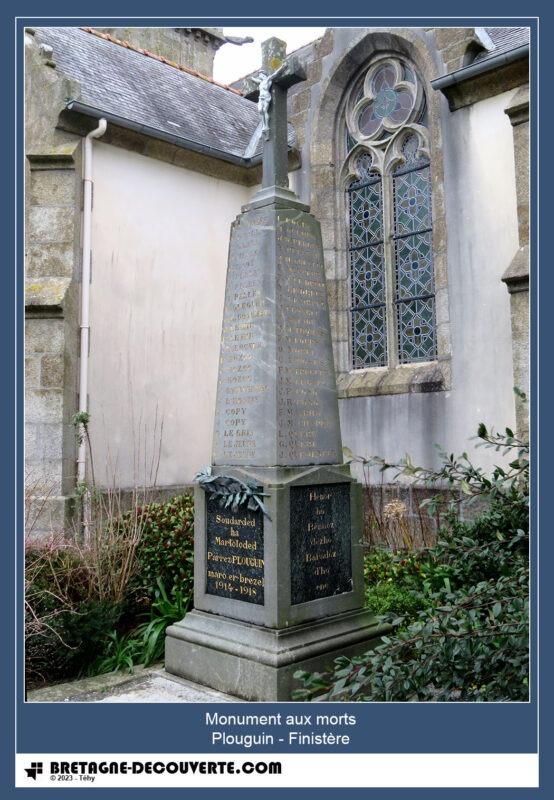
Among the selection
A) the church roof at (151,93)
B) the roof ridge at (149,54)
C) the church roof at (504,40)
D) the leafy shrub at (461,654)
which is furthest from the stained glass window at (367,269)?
the leafy shrub at (461,654)

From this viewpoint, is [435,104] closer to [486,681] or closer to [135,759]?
[486,681]

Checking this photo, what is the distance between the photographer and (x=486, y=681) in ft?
11.2

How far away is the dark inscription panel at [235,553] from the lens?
437cm

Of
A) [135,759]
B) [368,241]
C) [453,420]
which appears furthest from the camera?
[368,241]

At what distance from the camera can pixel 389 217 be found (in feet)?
28.7

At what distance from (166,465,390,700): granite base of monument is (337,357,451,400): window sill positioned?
134 inches

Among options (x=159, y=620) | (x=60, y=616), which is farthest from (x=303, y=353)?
(x=60, y=616)

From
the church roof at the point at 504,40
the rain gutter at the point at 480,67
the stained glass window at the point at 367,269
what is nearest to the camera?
the rain gutter at the point at 480,67

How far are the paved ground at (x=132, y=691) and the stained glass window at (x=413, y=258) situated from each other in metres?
5.00

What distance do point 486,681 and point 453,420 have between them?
453 cm

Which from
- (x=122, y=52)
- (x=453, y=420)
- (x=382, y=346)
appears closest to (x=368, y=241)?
(x=382, y=346)

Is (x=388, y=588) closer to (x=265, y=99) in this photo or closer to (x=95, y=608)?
(x=95, y=608)

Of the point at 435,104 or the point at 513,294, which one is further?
the point at 435,104

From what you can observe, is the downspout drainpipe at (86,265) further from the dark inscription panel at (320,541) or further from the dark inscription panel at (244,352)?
the dark inscription panel at (320,541)
